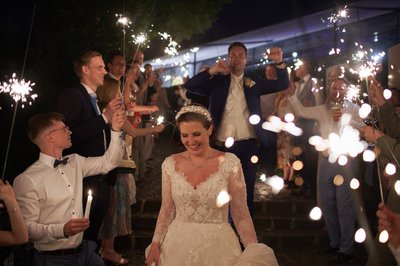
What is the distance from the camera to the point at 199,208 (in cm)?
405

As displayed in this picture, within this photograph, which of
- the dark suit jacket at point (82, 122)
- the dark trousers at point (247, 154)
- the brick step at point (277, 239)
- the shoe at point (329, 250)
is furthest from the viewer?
the brick step at point (277, 239)

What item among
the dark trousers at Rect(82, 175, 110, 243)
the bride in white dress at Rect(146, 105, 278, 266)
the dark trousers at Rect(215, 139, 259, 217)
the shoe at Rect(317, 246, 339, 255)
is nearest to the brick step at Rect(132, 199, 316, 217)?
the shoe at Rect(317, 246, 339, 255)

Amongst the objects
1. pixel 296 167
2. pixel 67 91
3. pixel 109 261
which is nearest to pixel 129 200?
pixel 109 261

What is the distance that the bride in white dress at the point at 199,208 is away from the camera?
391 cm

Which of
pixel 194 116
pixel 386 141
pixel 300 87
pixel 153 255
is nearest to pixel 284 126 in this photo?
pixel 300 87

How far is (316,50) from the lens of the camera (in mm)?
12234

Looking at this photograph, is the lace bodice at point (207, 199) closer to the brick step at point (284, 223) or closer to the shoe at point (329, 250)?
the shoe at point (329, 250)

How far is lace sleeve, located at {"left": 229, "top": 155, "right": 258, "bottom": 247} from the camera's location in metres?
3.90

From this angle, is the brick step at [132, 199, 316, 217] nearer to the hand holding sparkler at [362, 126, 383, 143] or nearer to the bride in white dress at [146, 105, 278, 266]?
the hand holding sparkler at [362, 126, 383, 143]

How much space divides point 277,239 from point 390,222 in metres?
4.47

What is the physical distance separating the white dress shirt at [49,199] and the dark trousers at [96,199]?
0.45 m

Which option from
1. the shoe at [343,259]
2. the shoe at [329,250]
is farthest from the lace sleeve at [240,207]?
the shoe at [329,250]

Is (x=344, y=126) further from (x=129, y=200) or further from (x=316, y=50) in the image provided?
(x=316, y=50)

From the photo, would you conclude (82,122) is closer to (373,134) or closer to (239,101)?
(239,101)
